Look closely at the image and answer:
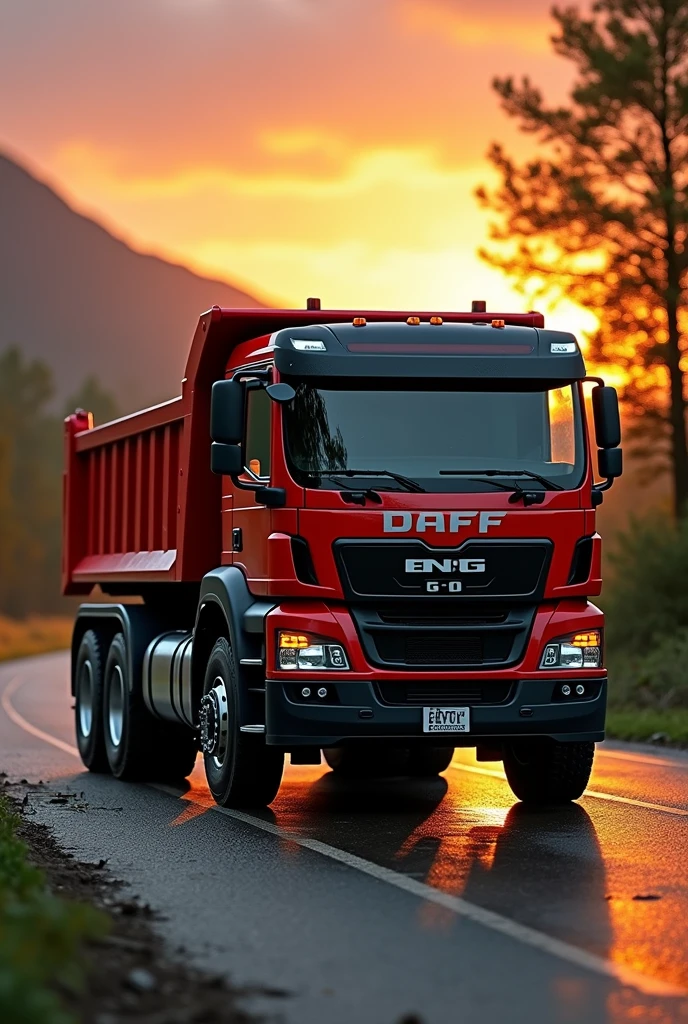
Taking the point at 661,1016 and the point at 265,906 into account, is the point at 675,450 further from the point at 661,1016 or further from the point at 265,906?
the point at 661,1016

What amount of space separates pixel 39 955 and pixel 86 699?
12.0 meters

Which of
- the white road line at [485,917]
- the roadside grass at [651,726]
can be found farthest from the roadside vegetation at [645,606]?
the white road line at [485,917]

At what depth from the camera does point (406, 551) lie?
1244cm

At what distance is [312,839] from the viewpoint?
11641mm

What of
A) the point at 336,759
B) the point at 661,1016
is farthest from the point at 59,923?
the point at 336,759

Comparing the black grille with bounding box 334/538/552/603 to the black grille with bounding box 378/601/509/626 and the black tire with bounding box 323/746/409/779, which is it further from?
the black tire with bounding box 323/746/409/779

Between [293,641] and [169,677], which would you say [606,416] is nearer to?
[293,641]

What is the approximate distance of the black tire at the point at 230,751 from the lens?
1295 cm

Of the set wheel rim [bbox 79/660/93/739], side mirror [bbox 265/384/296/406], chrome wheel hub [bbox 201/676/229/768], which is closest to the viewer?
side mirror [bbox 265/384/296/406]

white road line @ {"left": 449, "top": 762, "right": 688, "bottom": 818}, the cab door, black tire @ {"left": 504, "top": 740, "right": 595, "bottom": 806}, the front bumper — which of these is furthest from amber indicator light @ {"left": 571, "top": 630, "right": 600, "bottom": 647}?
the cab door

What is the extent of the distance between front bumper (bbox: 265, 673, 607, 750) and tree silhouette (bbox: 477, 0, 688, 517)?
18694 millimetres

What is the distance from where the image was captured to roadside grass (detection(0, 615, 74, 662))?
68.8m

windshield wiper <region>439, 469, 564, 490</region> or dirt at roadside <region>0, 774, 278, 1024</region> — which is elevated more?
windshield wiper <region>439, 469, 564, 490</region>

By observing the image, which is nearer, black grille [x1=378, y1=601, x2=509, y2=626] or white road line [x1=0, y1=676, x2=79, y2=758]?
black grille [x1=378, y1=601, x2=509, y2=626]
